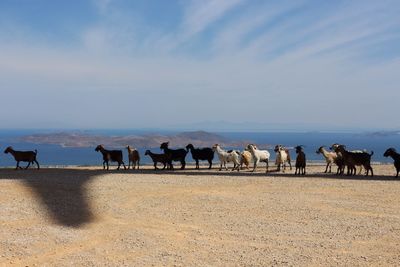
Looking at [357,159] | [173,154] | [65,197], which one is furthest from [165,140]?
[65,197]

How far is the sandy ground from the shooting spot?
9414 millimetres

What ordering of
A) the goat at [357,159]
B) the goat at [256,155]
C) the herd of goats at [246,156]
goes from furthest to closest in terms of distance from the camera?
the goat at [256,155] < the herd of goats at [246,156] < the goat at [357,159]

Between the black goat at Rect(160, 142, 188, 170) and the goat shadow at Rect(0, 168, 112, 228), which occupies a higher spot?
the black goat at Rect(160, 142, 188, 170)

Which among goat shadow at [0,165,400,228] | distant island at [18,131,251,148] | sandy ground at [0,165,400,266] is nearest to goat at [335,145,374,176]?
sandy ground at [0,165,400,266]

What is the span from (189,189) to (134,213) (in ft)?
14.2

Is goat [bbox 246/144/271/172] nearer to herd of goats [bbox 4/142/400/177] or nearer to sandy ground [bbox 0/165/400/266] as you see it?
herd of goats [bbox 4/142/400/177]

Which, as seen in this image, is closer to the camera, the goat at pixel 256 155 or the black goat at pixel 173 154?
the goat at pixel 256 155

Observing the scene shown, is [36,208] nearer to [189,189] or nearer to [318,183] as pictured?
[189,189]

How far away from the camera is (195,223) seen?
12125mm

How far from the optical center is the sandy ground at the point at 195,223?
941 cm

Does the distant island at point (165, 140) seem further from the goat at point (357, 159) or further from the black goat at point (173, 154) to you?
the goat at point (357, 159)

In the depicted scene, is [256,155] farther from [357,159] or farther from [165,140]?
[165,140]

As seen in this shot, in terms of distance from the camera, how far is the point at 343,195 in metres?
16.5

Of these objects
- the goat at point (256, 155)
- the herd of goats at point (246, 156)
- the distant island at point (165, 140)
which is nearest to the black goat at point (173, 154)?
the herd of goats at point (246, 156)
